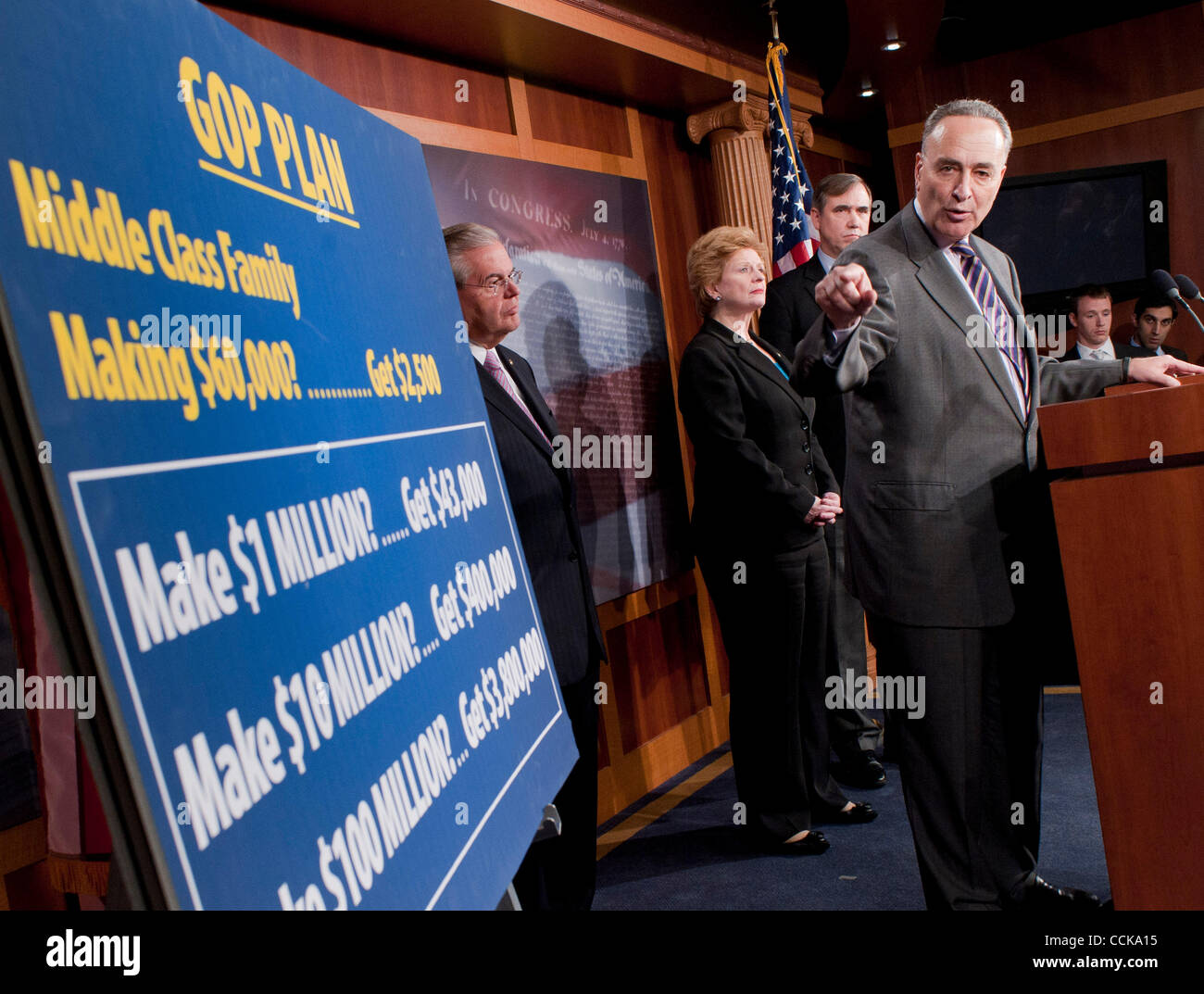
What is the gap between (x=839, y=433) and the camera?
3549 mm

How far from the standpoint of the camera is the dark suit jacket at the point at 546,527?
7.22ft

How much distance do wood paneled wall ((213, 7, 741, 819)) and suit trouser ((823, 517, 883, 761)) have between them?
707 mm

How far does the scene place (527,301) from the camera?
10.7 feet

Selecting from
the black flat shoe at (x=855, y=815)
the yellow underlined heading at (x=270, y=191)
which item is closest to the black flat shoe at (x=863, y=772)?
the black flat shoe at (x=855, y=815)

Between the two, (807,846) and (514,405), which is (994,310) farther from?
(807,846)

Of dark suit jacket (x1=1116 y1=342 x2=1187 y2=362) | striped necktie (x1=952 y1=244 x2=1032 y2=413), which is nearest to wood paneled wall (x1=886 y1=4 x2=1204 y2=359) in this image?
dark suit jacket (x1=1116 y1=342 x2=1187 y2=362)

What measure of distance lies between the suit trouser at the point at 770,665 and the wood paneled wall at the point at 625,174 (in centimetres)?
68

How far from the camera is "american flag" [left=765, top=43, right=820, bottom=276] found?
3984 millimetres

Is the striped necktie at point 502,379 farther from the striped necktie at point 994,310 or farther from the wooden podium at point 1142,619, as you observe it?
the wooden podium at point 1142,619

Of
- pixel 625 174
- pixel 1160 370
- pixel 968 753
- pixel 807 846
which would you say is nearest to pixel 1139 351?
pixel 625 174

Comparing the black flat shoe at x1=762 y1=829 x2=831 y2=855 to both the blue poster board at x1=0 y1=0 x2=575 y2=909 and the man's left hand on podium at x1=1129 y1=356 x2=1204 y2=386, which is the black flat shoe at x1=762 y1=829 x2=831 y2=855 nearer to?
the man's left hand on podium at x1=1129 y1=356 x2=1204 y2=386

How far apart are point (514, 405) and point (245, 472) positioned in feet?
4.95
